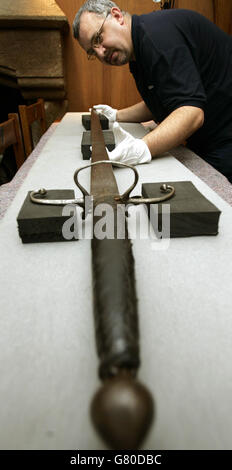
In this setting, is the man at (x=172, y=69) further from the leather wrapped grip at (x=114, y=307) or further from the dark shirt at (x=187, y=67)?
the leather wrapped grip at (x=114, y=307)

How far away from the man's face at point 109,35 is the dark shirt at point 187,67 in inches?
2.8

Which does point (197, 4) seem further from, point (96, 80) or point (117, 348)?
point (117, 348)

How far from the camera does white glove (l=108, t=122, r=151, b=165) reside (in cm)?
103

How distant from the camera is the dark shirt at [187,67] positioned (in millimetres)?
1052

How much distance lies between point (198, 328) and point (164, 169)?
0.73m

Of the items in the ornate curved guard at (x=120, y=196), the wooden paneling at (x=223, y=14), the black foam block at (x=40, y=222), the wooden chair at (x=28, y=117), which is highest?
the wooden paneling at (x=223, y=14)

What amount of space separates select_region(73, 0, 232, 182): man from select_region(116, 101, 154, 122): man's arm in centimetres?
43

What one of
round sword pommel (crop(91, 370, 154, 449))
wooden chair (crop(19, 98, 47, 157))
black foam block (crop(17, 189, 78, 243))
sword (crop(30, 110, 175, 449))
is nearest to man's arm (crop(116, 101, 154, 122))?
wooden chair (crop(19, 98, 47, 157))

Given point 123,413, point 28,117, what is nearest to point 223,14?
point 28,117

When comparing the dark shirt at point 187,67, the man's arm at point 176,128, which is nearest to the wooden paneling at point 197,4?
the dark shirt at point 187,67

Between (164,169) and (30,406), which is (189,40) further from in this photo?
(30,406)

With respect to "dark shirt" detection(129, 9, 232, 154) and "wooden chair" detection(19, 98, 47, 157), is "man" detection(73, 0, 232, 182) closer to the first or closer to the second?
"dark shirt" detection(129, 9, 232, 154)

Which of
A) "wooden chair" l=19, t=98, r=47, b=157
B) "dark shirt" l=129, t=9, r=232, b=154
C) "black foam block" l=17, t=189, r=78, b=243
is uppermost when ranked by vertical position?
"dark shirt" l=129, t=9, r=232, b=154
